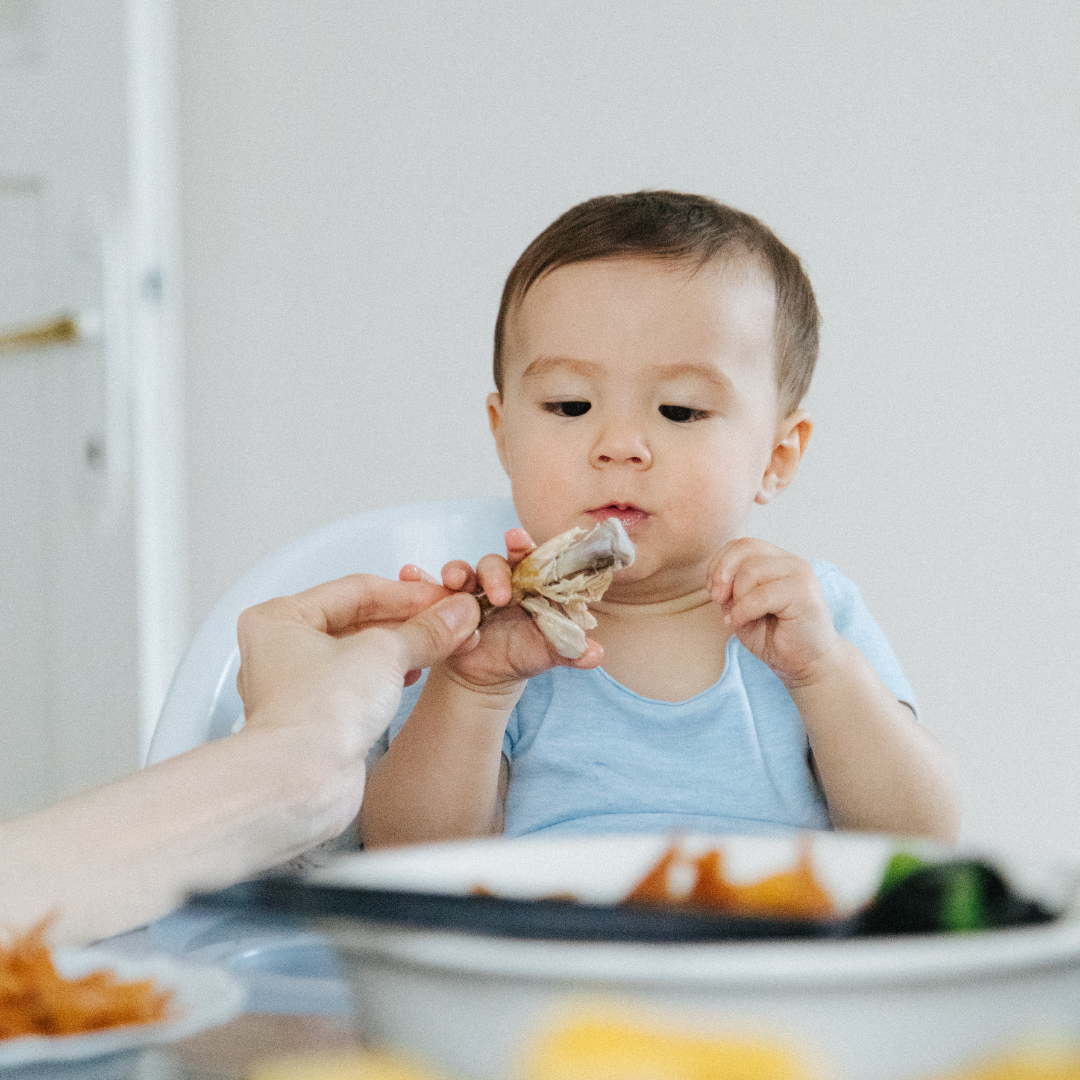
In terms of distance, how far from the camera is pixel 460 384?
1873mm

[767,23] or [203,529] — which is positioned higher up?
[767,23]

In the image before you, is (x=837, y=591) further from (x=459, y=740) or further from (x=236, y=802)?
(x=236, y=802)

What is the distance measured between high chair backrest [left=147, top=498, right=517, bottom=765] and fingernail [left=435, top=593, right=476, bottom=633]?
0.22 metres

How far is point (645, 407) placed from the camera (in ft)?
3.05

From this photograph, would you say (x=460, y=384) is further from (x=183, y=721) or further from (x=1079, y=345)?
(x=183, y=721)

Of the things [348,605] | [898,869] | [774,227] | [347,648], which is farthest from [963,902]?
[774,227]

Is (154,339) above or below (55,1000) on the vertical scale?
above

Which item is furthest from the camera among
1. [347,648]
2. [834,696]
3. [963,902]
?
[834,696]

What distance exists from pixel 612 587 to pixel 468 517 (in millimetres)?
157

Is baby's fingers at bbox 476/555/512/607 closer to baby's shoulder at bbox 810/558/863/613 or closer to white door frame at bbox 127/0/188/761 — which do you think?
baby's shoulder at bbox 810/558/863/613

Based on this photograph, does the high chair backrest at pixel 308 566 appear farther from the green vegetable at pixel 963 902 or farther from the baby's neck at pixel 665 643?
the green vegetable at pixel 963 902

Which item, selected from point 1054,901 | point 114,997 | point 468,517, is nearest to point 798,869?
point 1054,901

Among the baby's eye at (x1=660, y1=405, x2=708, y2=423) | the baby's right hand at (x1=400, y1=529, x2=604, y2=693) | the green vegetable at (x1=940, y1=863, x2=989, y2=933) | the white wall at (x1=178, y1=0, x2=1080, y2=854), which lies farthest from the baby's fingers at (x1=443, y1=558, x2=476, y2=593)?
the white wall at (x1=178, y1=0, x2=1080, y2=854)

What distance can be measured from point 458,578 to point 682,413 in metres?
0.24
